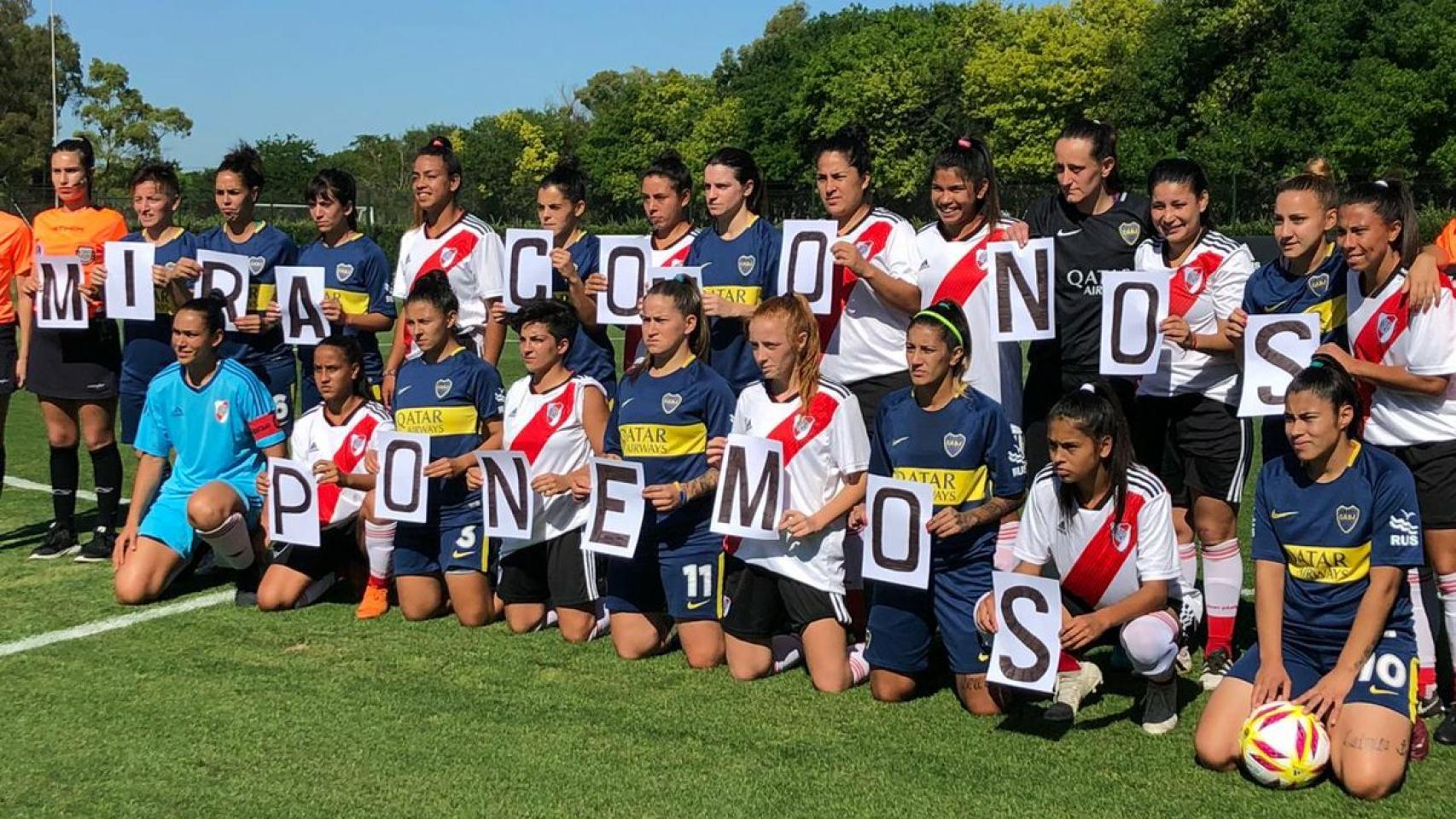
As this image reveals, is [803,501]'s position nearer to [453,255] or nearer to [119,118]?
[453,255]

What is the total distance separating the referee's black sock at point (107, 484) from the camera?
298 inches

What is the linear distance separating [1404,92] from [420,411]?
143ft

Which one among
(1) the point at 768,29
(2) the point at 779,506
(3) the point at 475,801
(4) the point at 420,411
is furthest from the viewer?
(1) the point at 768,29

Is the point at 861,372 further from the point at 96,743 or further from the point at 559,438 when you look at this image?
the point at 96,743

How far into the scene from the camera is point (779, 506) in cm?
526

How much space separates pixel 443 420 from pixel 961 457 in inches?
100

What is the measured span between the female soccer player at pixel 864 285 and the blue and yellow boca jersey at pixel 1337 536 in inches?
69.2

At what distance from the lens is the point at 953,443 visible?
5.12 meters

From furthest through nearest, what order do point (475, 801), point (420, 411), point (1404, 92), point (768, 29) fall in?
point (768, 29)
point (1404, 92)
point (420, 411)
point (475, 801)

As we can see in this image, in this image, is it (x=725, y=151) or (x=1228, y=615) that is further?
(x=725, y=151)

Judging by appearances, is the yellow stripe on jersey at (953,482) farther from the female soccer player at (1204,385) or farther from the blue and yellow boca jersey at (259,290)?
the blue and yellow boca jersey at (259,290)

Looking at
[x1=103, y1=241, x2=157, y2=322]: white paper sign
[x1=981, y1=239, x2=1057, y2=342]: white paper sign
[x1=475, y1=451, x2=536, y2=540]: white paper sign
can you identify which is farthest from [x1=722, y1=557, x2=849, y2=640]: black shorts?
[x1=103, y1=241, x2=157, y2=322]: white paper sign

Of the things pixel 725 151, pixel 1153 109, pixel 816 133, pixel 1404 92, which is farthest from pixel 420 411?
pixel 816 133

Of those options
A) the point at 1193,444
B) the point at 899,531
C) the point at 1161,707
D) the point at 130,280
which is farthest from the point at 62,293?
the point at 1161,707
